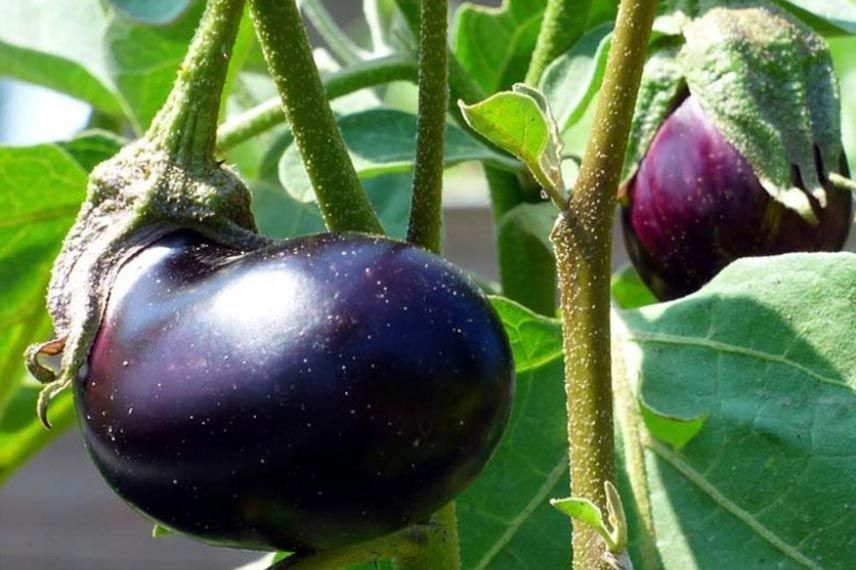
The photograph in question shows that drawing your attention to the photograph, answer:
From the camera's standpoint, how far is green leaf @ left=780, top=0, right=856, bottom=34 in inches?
25.7

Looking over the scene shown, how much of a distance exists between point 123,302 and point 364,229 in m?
0.08

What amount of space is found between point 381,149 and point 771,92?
0.16 m

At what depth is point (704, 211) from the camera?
24.1 inches

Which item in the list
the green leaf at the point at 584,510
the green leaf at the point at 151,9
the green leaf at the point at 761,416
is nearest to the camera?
the green leaf at the point at 584,510

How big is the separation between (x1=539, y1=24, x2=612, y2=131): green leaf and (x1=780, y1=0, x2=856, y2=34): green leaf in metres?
0.08

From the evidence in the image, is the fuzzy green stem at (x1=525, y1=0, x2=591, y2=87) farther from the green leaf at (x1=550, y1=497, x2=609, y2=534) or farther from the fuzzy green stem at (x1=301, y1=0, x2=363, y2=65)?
the green leaf at (x1=550, y1=497, x2=609, y2=534)

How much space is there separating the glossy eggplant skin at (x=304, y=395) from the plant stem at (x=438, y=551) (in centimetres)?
4

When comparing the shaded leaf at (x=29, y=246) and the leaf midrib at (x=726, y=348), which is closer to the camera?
the leaf midrib at (x=726, y=348)

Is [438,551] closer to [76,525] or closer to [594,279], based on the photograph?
[594,279]

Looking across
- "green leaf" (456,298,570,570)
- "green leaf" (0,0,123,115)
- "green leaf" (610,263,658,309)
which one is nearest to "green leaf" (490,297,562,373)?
"green leaf" (456,298,570,570)

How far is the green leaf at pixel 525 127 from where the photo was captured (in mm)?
459

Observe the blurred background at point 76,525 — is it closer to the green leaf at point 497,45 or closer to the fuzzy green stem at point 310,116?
the green leaf at point 497,45

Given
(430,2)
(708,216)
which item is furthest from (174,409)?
(708,216)

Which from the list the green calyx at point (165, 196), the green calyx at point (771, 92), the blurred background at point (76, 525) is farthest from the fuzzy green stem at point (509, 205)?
the blurred background at point (76, 525)
